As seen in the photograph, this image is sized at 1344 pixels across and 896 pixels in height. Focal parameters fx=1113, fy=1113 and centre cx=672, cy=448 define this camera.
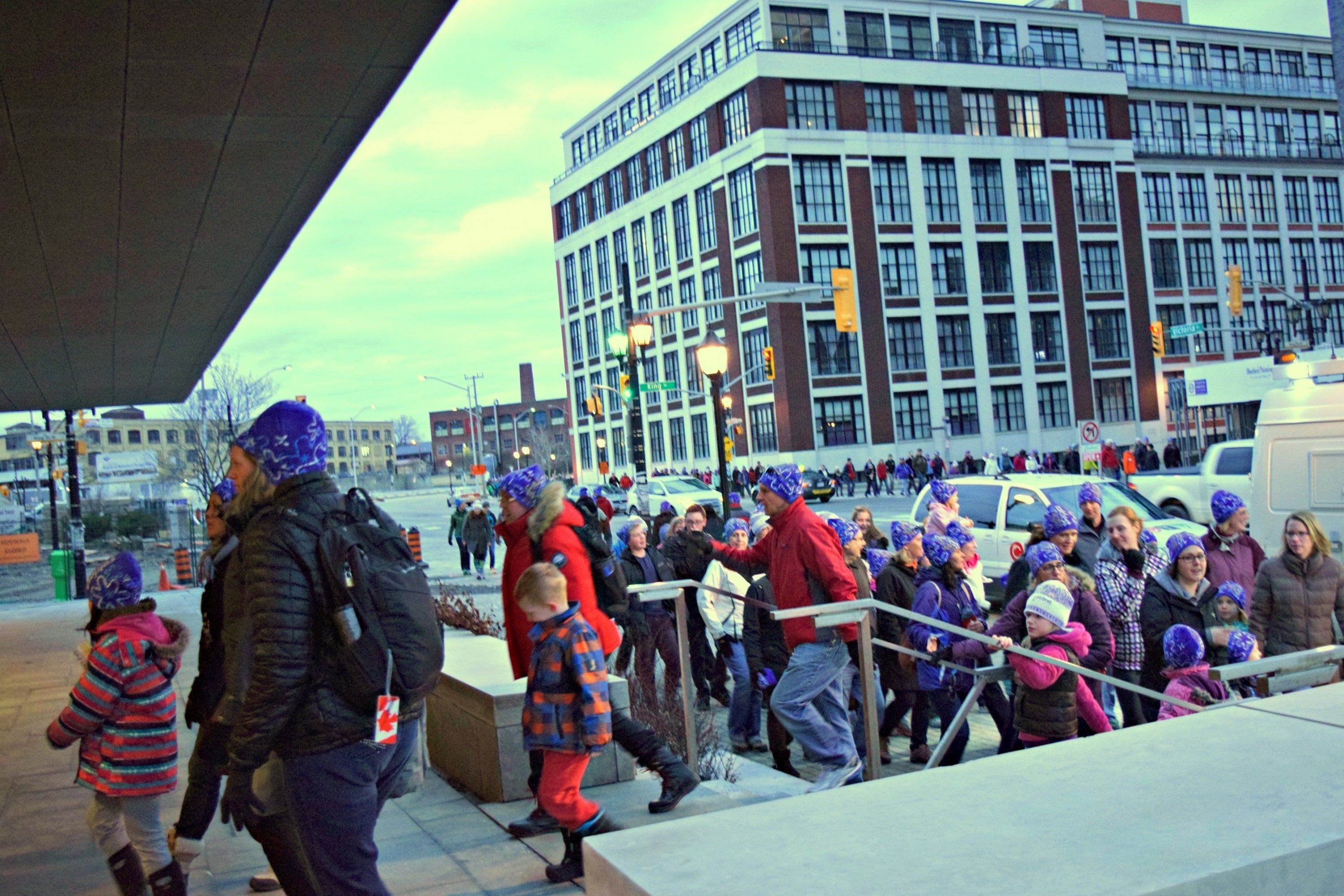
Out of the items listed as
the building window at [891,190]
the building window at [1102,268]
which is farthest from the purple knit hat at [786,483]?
the building window at [1102,268]

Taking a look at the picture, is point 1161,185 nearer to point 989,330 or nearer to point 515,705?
point 989,330

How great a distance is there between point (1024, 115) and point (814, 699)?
6483 centimetres

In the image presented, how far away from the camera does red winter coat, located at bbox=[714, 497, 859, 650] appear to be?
639 cm

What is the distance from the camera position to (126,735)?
177 inches

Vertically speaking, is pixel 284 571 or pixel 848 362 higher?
pixel 848 362

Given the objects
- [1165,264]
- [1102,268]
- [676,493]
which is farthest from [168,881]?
[1165,264]

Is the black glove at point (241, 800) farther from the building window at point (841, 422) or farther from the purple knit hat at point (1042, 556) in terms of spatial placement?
the building window at point (841, 422)

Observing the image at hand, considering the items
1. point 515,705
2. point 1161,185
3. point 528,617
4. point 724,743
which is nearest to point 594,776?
point 515,705

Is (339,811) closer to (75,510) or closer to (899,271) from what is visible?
(75,510)

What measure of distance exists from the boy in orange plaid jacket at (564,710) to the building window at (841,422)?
54.9 metres

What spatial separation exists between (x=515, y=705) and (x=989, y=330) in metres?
60.9

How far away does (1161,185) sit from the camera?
69.9 meters

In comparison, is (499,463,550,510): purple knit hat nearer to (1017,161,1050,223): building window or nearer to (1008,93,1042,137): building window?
(1017,161,1050,223): building window

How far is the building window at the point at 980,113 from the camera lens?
209ft
